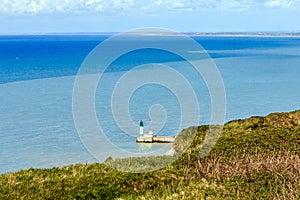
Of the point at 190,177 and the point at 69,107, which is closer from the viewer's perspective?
the point at 190,177

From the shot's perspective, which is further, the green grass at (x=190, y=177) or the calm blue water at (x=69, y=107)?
the calm blue water at (x=69, y=107)

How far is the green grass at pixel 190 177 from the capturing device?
820 cm

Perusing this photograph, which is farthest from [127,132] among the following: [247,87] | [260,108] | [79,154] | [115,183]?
[247,87]

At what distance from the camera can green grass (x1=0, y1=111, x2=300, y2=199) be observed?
820cm

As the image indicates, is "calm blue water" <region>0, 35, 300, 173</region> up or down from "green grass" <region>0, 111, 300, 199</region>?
down

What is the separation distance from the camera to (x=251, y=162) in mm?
9586

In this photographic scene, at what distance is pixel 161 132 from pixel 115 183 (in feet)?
76.0

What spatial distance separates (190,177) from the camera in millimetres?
9062

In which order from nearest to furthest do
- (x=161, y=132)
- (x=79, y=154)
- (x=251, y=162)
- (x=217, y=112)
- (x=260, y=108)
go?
1. (x=251, y=162)
2. (x=79, y=154)
3. (x=161, y=132)
4. (x=217, y=112)
5. (x=260, y=108)

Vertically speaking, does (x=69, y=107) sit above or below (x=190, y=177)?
below

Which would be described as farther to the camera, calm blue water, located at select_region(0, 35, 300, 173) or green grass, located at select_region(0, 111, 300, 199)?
calm blue water, located at select_region(0, 35, 300, 173)

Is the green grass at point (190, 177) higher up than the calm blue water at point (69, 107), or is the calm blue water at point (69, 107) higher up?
the green grass at point (190, 177)

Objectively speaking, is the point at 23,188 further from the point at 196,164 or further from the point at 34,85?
the point at 34,85

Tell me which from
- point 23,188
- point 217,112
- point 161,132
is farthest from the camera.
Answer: point 217,112
